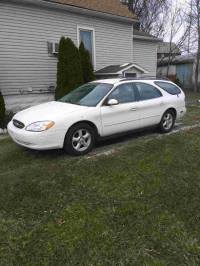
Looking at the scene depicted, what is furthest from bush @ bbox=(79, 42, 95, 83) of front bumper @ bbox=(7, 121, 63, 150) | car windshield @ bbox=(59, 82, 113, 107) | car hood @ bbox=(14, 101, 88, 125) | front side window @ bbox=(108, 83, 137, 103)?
front bumper @ bbox=(7, 121, 63, 150)

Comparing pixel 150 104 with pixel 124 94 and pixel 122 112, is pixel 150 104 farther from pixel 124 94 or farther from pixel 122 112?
pixel 122 112

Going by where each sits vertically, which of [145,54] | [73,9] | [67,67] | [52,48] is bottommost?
[67,67]

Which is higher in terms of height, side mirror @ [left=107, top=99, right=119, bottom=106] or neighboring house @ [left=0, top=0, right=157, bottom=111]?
neighboring house @ [left=0, top=0, right=157, bottom=111]

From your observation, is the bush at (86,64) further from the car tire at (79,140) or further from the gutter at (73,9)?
the car tire at (79,140)

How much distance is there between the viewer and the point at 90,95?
21.3 ft

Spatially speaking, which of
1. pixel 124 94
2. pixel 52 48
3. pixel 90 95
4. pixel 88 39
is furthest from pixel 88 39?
pixel 90 95

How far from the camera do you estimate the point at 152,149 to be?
6125 mm

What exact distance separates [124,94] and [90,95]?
0.81 meters

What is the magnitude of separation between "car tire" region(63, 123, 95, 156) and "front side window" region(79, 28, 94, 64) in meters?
8.81

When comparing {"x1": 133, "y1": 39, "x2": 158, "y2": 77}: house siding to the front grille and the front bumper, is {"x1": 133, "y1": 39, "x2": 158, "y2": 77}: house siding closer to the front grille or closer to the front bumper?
the front grille

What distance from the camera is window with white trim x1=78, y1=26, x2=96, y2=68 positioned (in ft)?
44.7

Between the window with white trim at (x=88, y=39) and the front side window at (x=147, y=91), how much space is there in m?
7.29

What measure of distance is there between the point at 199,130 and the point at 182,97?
3.38 feet

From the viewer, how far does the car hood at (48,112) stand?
5.56 m
